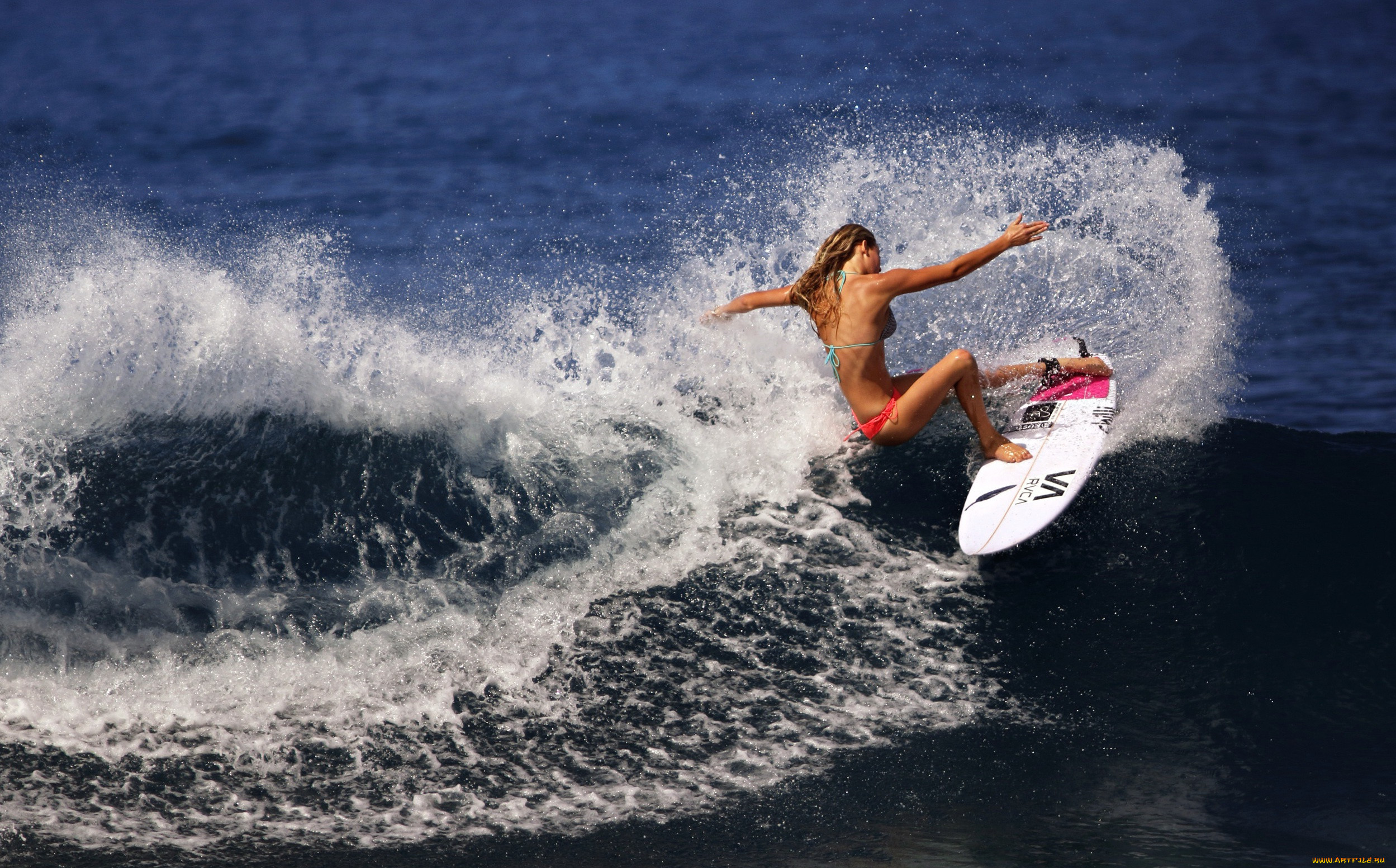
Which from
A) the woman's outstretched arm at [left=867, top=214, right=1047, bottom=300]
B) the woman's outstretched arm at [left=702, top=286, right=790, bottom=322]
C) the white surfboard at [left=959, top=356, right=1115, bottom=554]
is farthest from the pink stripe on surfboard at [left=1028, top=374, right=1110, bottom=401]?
the woman's outstretched arm at [left=702, top=286, right=790, bottom=322]

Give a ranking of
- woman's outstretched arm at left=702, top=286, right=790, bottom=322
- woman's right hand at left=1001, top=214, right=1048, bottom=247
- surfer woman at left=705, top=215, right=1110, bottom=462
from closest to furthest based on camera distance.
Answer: woman's right hand at left=1001, top=214, right=1048, bottom=247
surfer woman at left=705, top=215, right=1110, bottom=462
woman's outstretched arm at left=702, top=286, right=790, bottom=322

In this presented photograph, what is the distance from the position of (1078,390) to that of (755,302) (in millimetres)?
2244

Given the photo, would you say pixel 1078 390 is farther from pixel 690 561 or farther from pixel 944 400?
pixel 690 561

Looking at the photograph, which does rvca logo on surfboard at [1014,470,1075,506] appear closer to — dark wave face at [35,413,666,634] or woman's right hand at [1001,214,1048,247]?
woman's right hand at [1001,214,1048,247]

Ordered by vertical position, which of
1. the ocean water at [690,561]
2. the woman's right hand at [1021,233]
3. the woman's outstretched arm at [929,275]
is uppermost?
the woman's right hand at [1021,233]

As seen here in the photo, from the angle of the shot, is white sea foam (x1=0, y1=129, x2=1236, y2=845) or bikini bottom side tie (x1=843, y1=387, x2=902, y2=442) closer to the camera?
white sea foam (x1=0, y1=129, x2=1236, y2=845)

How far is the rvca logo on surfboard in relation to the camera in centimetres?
577

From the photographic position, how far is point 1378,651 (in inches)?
208

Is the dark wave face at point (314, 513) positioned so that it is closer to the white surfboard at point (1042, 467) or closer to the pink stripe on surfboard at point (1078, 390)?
the white surfboard at point (1042, 467)

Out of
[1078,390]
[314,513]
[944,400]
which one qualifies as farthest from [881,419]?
[314,513]

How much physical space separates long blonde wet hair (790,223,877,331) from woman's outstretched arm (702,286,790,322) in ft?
0.42

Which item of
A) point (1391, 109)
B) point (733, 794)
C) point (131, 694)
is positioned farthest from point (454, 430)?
point (1391, 109)

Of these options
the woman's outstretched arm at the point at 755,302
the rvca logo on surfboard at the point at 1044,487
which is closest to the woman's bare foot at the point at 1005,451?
the rvca logo on surfboard at the point at 1044,487

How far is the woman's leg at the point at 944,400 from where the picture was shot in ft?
19.5
